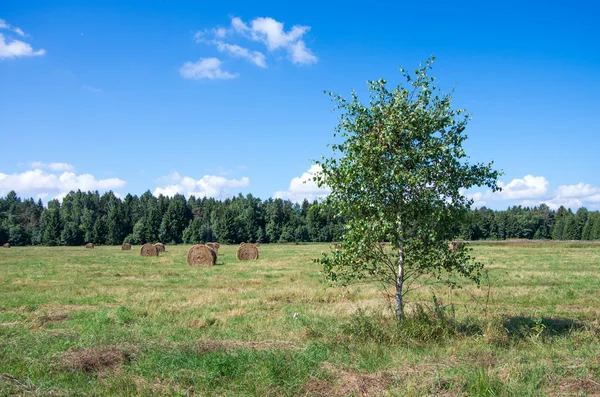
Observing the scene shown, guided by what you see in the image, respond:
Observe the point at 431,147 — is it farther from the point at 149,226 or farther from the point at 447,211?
the point at 149,226

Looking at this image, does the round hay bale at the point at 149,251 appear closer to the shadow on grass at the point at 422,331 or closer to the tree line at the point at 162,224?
the shadow on grass at the point at 422,331

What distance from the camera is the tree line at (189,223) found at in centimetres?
10188

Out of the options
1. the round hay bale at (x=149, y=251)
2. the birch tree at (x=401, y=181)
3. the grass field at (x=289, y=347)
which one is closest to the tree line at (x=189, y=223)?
the round hay bale at (x=149, y=251)

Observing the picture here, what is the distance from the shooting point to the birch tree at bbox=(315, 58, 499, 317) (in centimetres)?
1011

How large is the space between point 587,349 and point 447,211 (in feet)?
12.6

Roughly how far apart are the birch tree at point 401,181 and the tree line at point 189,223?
2934 inches

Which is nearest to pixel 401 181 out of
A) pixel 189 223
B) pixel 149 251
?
pixel 149 251

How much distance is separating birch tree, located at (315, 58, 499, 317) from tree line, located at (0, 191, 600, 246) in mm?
74517

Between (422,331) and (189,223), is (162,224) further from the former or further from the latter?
(422,331)

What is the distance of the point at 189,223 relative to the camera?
377ft

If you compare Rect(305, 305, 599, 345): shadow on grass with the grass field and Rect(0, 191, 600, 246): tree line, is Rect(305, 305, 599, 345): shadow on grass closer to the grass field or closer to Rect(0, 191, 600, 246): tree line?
the grass field

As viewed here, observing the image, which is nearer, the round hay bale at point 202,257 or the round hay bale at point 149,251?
the round hay bale at point 202,257

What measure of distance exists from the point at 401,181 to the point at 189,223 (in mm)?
109502

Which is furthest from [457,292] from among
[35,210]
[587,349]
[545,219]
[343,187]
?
[545,219]
